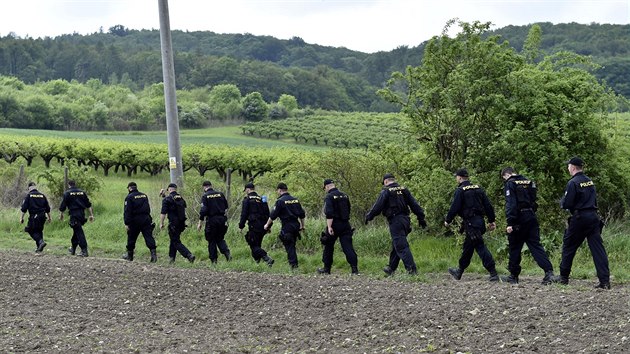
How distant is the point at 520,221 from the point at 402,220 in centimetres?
192

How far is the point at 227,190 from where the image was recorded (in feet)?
65.2

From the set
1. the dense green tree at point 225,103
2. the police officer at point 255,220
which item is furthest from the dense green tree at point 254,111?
the police officer at point 255,220

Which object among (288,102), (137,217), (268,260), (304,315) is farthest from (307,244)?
(288,102)

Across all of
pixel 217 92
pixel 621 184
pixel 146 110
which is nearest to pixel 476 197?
pixel 621 184

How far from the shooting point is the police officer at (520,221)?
11.7m

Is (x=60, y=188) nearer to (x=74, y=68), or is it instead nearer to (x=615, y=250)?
(x=615, y=250)

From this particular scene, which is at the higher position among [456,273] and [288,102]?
[288,102]

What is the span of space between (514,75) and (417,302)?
6988 mm

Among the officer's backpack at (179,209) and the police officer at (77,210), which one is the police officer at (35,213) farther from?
the officer's backpack at (179,209)

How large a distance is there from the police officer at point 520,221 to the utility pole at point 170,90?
8878 millimetres

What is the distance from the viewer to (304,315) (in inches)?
369

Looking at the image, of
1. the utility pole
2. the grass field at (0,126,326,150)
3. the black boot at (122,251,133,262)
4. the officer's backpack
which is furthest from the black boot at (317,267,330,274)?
the grass field at (0,126,326,150)

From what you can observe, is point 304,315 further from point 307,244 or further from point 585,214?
point 307,244

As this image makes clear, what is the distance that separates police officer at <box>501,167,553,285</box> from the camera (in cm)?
1171
